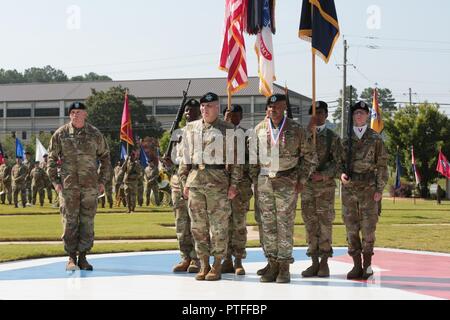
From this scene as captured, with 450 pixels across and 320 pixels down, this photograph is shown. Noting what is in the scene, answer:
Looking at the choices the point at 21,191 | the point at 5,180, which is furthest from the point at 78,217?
the point at 5,180

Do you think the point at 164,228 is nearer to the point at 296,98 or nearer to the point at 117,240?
the point at 117,240

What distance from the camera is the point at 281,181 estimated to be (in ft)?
29.6

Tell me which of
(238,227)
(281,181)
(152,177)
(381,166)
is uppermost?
(381,166)

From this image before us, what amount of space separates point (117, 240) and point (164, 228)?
3.05 m

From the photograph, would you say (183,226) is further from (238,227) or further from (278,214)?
(278,214)

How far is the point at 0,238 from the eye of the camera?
1577cm

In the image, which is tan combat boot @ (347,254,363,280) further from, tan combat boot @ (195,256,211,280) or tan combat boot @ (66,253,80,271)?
tan combat boot @ (66,253,80,271)

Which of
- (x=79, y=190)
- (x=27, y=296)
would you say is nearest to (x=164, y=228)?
(x=79, y=190)

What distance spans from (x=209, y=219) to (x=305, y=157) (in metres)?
1.45

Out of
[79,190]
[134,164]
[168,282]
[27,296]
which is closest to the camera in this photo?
[27,296]

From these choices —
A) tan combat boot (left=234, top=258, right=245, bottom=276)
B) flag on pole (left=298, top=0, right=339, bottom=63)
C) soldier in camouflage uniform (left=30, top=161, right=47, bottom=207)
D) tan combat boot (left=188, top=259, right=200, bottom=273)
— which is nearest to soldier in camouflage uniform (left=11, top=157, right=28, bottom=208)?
Result: soldier in camouflage uniform (left=30, top=161, right=47, bottom=207)

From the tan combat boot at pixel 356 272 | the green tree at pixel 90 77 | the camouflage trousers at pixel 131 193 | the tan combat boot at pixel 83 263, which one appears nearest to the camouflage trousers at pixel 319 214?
the tan combat boot at pixel 356 272

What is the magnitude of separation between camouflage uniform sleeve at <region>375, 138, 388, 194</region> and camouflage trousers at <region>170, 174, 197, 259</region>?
263 cm

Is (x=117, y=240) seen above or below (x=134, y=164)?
below
